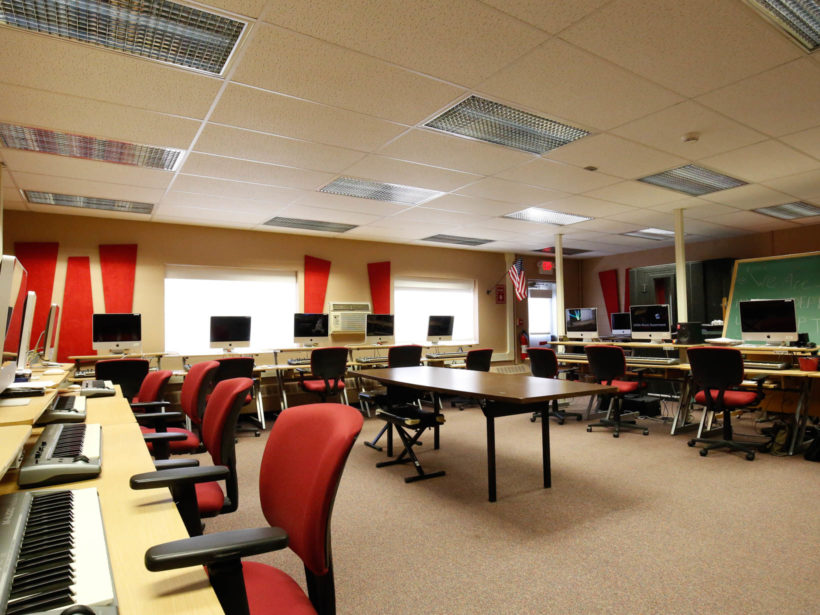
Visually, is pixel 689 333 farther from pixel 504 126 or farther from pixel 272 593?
pixel 272 593

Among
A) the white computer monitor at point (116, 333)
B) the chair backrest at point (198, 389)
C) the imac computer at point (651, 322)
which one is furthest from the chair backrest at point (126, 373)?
the imac computer at point (651, 322)

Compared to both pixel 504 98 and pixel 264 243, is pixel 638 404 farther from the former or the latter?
pixel 264 243

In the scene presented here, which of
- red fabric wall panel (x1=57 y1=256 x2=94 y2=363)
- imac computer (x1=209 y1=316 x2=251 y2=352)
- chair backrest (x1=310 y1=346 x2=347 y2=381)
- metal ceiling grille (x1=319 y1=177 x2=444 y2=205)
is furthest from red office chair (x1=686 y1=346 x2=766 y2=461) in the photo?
red fabric wall panel (x1=57 y1=256 x2=94 y2=363)

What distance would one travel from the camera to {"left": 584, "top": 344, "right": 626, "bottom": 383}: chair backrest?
210 inches

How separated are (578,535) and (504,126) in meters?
2.87

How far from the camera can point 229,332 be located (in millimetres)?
6410

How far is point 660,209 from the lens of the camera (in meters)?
6.20

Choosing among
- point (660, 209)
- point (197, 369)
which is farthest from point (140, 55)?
point (660, 209)

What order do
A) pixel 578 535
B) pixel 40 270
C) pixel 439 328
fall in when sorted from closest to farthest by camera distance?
pixel 578 535 → pixel 40 270 → pixel 439 328

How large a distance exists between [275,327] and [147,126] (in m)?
4.21

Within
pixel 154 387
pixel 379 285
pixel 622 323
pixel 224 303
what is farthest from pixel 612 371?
pixel 224 303

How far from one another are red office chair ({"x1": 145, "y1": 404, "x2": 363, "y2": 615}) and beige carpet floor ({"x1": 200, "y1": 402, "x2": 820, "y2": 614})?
39.7 inches

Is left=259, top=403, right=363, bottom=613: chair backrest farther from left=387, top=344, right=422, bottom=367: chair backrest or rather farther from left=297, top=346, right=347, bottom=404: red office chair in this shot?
left=387, top=344, right=422, bottom=367: chair backrest

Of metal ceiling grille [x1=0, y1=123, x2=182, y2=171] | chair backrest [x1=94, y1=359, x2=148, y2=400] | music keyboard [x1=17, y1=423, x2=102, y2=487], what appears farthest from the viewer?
chair backrest [x1=94, y1=359, x2=148, y2=400]
